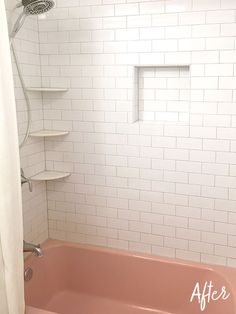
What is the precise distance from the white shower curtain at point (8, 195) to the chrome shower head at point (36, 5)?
0.43 metres

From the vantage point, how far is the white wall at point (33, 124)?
2.03m

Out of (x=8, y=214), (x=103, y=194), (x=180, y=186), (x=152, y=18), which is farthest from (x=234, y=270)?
(x=152, y=18)

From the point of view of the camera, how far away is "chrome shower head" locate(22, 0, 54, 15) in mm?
1644

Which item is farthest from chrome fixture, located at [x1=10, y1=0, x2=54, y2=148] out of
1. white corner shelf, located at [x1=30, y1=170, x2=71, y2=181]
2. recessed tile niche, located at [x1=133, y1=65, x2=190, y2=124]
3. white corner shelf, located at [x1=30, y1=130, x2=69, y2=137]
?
recessed tile niche, located at [x1=133, y1=65, x2=190, y2=124]

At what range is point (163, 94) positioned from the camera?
2.09 metres

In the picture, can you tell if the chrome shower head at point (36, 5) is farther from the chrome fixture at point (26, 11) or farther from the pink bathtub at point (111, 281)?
the pink bathtub at point (111, 281)

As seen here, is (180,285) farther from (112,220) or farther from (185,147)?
(185,147)

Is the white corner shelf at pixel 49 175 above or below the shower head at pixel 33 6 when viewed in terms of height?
below

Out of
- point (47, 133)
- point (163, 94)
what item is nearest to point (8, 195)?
point (47, 133)

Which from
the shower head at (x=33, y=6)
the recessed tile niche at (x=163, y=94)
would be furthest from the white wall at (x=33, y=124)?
the recessed tile niche at (x=163, y=94)

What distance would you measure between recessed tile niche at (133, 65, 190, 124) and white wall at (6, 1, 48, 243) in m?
0.66

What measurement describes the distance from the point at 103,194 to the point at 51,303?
31.9 inches

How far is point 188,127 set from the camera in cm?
198

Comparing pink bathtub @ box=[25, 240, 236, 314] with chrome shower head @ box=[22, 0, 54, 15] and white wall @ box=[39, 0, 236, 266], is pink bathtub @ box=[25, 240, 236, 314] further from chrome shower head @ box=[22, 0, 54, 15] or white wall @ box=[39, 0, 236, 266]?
chrome shower head @ box=[22, 0, 54, 15]
